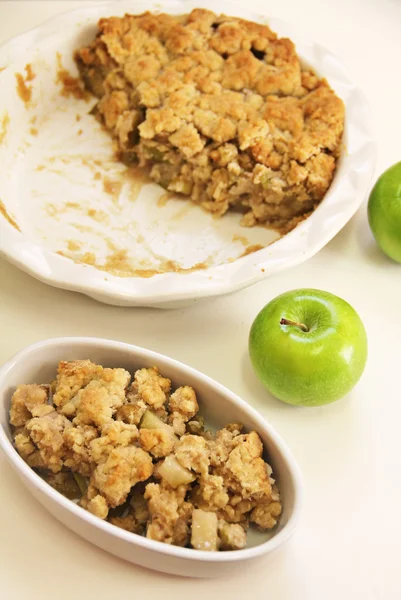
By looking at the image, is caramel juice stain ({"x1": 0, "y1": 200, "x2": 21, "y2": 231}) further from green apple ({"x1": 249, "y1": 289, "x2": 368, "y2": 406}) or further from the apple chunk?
the apple chunk

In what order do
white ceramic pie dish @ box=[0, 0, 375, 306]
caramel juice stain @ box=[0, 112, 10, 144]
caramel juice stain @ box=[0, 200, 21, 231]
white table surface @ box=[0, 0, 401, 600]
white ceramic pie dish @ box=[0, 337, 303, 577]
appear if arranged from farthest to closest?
caramel juice stain @ box=[0, 112, 10, 144]
caramel juice stain @ box=[0, 200, 21, 231]
white ceramic pie dish @ box=[0, 0, 375, 306]
white table surface @ box=[0, 0, 401, 600]
white ceramic pie dish @ box=[0, 337, 303, 577]

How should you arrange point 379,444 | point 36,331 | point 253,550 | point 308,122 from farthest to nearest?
point 308,122 → point 36,331 → point 379,444 → point 253,550

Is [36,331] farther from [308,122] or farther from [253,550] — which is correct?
[308,122]

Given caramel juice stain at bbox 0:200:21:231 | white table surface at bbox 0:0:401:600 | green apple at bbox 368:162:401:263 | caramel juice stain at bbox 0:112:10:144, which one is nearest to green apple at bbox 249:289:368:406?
white table surface at bbox 0:0:401:600

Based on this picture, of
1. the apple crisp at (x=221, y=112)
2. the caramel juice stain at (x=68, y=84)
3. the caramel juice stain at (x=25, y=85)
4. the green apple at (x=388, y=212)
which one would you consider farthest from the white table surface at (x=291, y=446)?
the caramel juice stain at (x=68, y=84)

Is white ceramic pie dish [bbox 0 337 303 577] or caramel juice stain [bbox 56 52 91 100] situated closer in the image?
white ceramic pie dish [bbox 0 337 303 577]

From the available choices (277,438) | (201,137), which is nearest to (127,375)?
(277,438)

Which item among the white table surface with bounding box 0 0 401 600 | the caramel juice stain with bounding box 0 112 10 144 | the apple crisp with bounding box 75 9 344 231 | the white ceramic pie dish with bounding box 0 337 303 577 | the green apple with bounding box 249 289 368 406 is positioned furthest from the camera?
the caramel juice stain with bounding box 0 112 10 144
